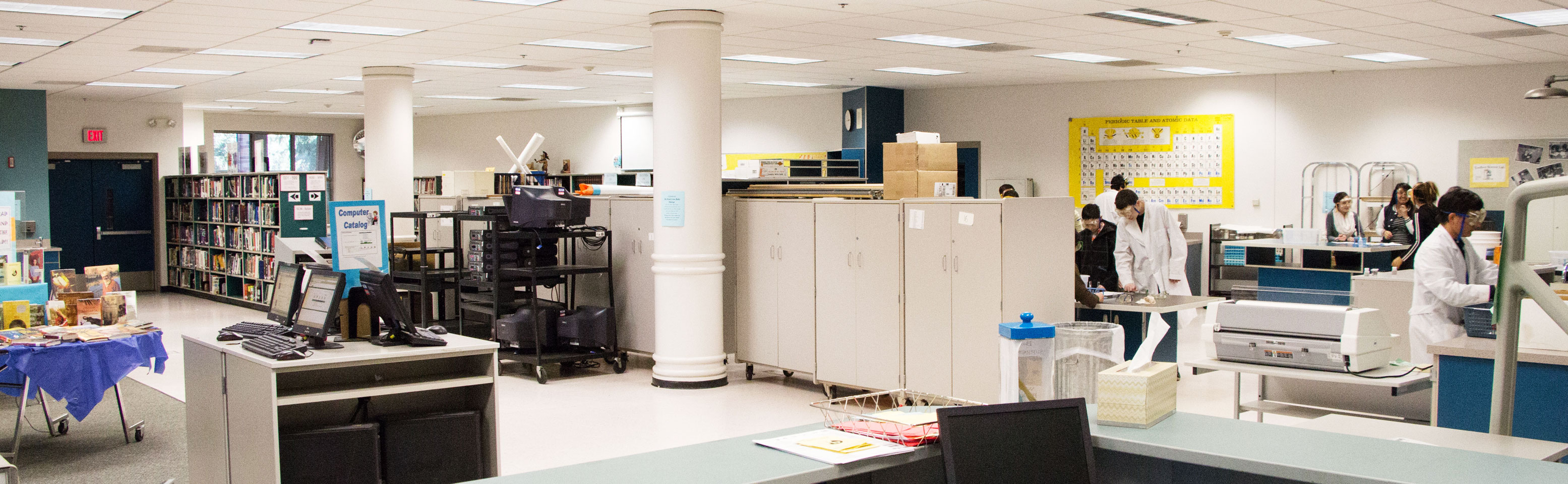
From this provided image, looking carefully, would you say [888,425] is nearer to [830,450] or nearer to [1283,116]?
[830,450]

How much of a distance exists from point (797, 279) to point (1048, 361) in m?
4.47

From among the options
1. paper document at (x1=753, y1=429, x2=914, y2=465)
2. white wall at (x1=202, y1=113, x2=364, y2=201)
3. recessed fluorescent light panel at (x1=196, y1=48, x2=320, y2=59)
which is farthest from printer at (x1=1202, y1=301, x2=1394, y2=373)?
white wall at (x1=202, y1=113, x2=364, y2=201)

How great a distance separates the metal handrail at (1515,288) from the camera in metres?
2.24

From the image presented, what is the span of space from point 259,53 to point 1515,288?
31.4 feet

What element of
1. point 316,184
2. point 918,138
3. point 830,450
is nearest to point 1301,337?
point 830,450

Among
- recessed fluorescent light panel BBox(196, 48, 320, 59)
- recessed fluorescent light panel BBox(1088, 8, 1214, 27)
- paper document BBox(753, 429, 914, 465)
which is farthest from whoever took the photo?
recessed fluorescent light panel BBox(196, 48, 320, 59)

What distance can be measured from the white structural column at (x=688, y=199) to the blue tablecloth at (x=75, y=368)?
3.06 m

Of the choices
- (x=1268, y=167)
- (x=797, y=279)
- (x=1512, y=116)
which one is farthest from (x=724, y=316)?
(x=1512, y=116)

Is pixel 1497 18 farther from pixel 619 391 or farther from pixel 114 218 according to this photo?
pixel 114 218

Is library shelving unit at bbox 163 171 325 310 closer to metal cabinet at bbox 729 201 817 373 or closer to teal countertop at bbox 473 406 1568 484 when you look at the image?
metal cabinet at bbox 729 201 817 373

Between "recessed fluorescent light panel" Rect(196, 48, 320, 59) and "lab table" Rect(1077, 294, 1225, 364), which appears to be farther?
"recessed fluorescent light panel" Rect(196, 48, 320, 59)

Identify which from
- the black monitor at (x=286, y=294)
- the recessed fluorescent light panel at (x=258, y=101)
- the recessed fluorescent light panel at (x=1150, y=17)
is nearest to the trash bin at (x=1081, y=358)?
the black monitor at (x=286, y=294)

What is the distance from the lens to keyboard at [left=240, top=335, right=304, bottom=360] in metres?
3.94

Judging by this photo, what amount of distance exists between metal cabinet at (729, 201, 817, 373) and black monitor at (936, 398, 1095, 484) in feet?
15.2
